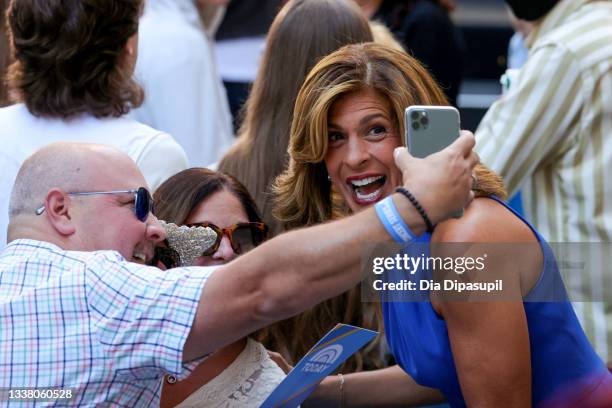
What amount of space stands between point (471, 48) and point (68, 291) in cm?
730

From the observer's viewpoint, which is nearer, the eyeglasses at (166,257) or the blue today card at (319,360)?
the blue today card at (319,360)

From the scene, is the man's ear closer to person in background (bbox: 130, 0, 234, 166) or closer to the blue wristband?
the blue wristband

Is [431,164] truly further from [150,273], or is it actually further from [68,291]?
[68,291]

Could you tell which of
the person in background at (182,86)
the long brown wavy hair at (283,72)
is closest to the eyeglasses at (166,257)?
the long brown wavy hair at (283,72)

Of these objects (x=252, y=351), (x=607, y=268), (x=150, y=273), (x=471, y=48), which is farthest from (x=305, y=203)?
(x=471, y=48)

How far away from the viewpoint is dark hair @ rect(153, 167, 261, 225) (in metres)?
3.00

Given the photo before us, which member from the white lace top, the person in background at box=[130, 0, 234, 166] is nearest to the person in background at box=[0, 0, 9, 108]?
the person in background at box=[130, 0, 234, 166]

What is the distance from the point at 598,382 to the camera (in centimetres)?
283

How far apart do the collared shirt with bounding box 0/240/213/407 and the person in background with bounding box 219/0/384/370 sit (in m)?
1.47

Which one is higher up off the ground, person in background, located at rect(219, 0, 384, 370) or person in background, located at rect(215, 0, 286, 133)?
person in background, located at rect(219, 0, 384, 370)

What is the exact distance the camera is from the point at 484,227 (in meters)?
2.62

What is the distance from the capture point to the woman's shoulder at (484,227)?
2611mm

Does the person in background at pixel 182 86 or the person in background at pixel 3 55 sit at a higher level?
the person in background at pixel 3 55

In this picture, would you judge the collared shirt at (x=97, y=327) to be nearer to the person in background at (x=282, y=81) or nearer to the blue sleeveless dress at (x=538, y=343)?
the blue sleeveless dress at (x=538, y=343)
